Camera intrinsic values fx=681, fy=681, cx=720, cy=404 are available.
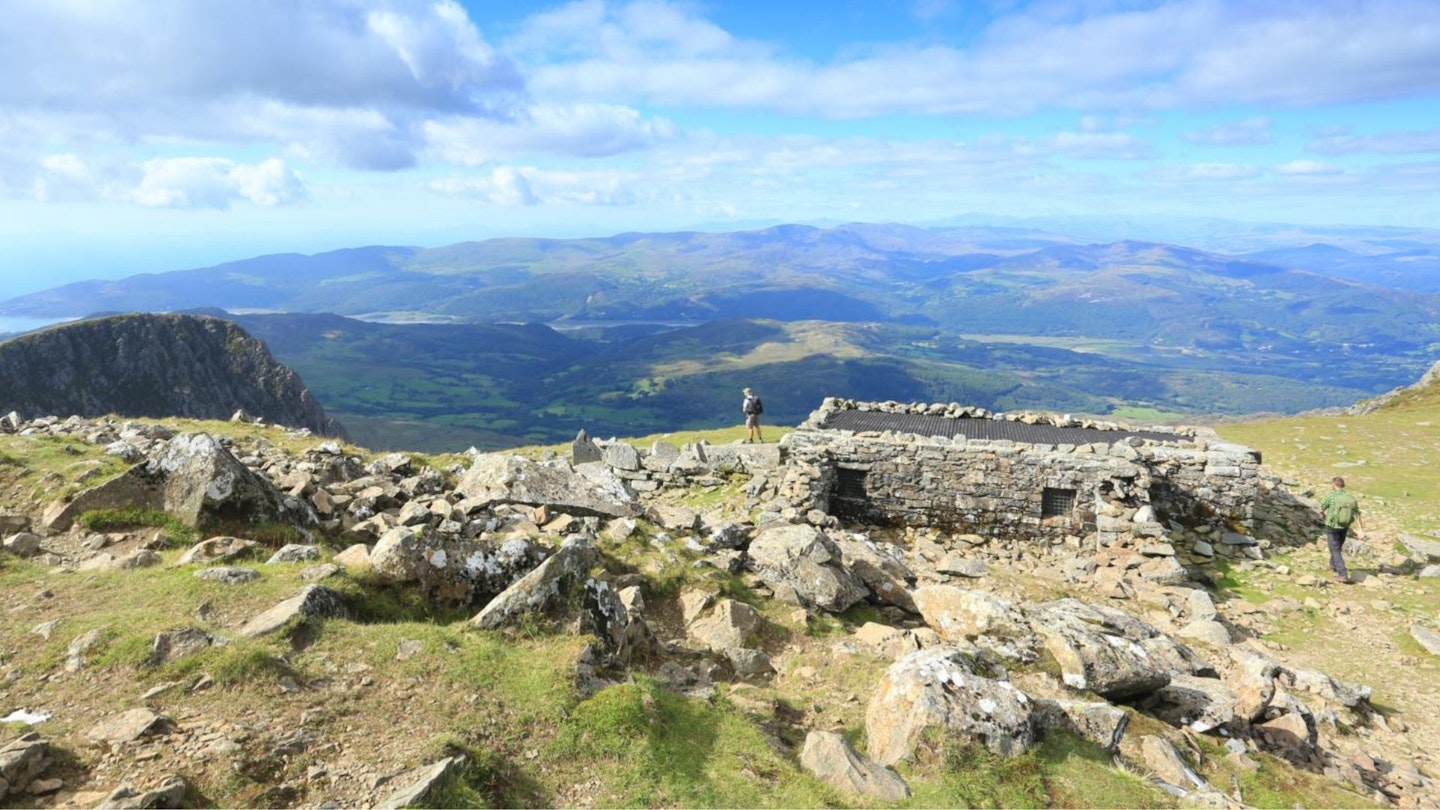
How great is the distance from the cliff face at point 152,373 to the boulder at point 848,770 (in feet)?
320

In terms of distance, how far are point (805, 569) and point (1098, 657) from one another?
4716 mm

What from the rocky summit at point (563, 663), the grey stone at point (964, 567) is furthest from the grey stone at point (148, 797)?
the grey stone at point (964, 567)

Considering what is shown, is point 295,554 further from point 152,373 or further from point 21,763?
point 152,373

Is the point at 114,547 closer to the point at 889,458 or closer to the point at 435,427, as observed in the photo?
the point at 889,458

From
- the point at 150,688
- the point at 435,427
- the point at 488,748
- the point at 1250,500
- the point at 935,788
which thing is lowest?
the point at 435,427

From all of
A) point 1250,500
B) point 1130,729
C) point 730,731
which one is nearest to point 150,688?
point 730,731

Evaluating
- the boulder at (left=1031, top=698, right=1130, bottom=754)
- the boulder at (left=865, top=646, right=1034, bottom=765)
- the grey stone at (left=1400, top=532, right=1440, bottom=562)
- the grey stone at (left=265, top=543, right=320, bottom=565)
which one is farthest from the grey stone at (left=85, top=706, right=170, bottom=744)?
the grey stone at (left=1400, top=532, right=1440, bottom=562)

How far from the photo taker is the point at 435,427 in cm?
18575

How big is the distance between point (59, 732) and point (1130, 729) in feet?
38.3

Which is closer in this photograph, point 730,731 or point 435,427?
point 730,731

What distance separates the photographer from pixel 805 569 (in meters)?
12.4

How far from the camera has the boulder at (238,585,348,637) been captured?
7641mm

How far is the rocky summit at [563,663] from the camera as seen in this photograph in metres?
6.29

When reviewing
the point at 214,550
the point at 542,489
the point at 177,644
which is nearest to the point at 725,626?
the point at 542,489
